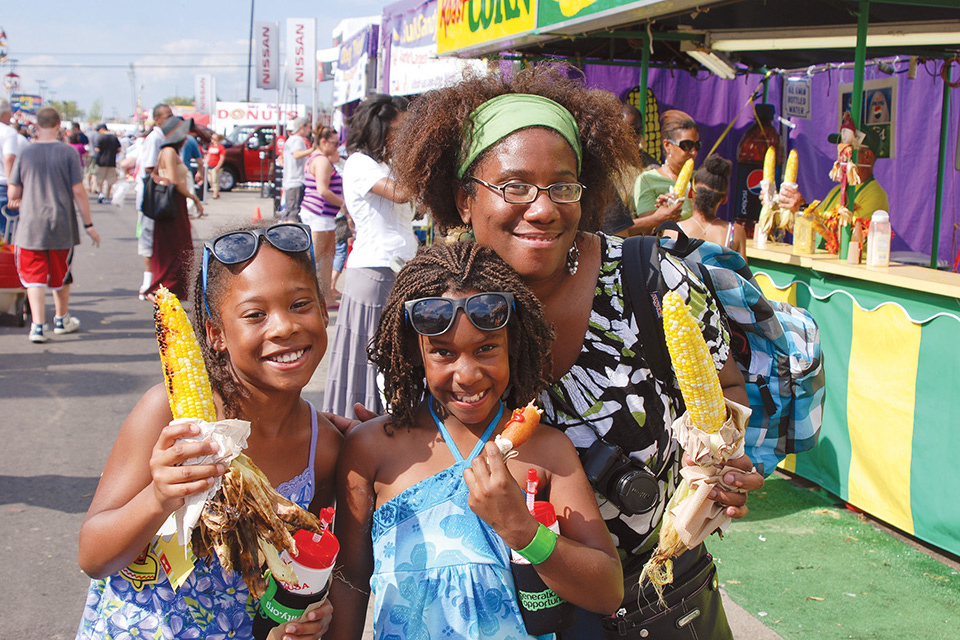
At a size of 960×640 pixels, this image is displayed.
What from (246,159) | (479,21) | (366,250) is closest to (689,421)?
(366,250)

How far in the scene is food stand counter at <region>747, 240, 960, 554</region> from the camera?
154 inches

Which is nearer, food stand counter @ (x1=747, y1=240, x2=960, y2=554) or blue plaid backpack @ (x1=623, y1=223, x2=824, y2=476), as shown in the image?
blue plaid backpack @ (x1=623, y1=223, x2=824, y2=476)

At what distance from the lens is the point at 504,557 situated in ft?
5.53

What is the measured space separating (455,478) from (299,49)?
22.3 meters

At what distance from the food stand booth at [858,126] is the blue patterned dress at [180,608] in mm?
3436

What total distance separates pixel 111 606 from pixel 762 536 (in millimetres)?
3436

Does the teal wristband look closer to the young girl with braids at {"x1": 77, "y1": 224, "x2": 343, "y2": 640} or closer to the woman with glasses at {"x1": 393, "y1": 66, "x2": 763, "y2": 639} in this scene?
the woman with glasses at {"x1": 393, "y1": 66, "x2": 763, "y2": 639}

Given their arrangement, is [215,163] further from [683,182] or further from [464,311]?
[464,311]

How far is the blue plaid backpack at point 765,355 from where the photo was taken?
6.72ft

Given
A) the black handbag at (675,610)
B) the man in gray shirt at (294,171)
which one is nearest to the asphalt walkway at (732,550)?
the black handbag at (675,610)

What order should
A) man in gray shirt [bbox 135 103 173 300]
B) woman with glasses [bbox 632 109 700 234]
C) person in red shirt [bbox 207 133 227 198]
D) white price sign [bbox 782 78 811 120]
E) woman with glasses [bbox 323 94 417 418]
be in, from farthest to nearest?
person in red shirt [bbox 207 133 227 198], white price sign [bbox 782 78 811 120], man in gray shirt [bbox 135 103 173 300], woman with glasses [bbox 632 109 700 234], woman with glasses [bbox 323 94 417 418]

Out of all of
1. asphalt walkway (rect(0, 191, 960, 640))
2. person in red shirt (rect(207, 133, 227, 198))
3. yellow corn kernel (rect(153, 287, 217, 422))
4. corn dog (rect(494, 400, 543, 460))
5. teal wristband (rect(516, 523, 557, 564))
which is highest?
person in red shirt (rect(207, 133, 227, 198))

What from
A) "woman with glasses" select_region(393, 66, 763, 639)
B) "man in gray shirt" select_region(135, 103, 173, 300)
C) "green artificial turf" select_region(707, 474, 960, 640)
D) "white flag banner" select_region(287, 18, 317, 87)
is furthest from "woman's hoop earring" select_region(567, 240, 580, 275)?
"white flag banner" select_region(287, 18, 317, 87)

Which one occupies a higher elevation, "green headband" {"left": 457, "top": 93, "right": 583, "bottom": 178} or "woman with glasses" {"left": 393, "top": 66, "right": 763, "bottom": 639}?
"green headband" {"left": 457, "top": 93, "right": 583, "bottom": 178}
